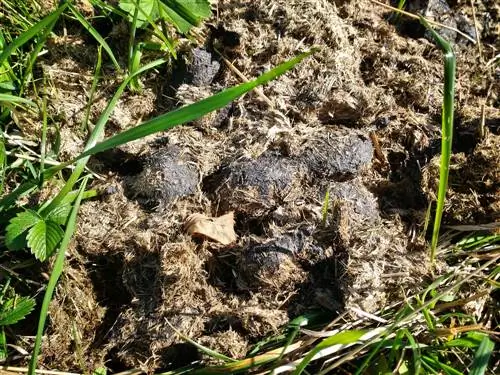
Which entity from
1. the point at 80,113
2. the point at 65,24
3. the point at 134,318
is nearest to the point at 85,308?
the point at 134,318

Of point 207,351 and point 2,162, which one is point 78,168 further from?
point 207,351

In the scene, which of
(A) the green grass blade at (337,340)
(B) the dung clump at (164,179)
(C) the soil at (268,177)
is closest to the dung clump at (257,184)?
(C) the soil at (268,177)

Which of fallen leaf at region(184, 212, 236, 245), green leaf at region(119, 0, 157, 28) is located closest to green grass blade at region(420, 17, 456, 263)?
fallen leaf at region(184, 212, 236, 245)

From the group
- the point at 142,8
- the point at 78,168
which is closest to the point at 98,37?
the point at 142,8

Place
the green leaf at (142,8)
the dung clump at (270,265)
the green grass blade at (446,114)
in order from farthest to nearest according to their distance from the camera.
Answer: the green leaf at (142,8)
the dung clump at (270,265)
the green grass blade at (446,114)

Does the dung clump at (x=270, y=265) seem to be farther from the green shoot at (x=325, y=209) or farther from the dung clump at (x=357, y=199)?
the dung clump at (x=357, y=199)

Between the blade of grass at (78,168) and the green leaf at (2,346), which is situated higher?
the blade of grass at (78,168)

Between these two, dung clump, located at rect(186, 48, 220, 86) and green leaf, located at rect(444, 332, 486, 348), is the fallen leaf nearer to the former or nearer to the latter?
dung clump, located at rect(186, 48, 220, 86)
